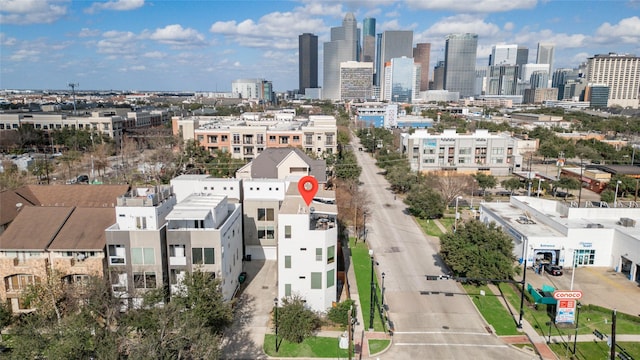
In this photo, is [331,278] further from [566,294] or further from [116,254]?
[566,294]

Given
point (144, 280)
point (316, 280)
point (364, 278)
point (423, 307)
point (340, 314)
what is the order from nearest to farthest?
point (144, 280) → point (340, 314) → point (316, 280) → point (423, 307) → point (364, 278)

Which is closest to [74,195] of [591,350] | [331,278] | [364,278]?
[331,278]

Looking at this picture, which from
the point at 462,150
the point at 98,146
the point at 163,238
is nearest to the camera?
the point at 163,238

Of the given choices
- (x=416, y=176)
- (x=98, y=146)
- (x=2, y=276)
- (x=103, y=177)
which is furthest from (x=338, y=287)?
(x=98, y=146)

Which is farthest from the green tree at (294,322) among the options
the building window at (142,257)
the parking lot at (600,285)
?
the parking lot at (600,285)

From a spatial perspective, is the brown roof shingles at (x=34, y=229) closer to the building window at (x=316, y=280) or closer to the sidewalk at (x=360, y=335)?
the building window at (x=316, y=280)

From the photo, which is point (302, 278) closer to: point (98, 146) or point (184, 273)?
point (184, 273)
